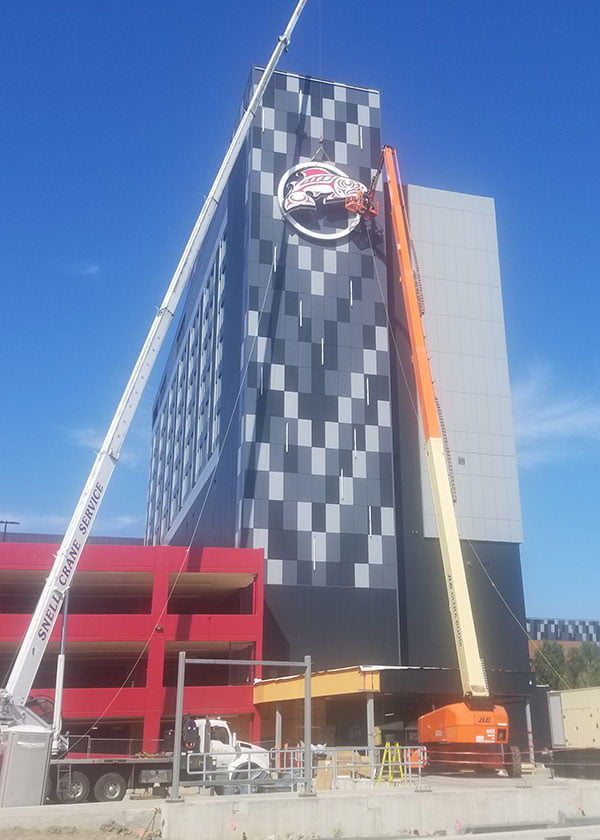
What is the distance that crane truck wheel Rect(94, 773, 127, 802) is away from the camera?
94.5 ft

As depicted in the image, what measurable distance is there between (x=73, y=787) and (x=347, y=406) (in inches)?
1260

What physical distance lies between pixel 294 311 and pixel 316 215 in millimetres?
7765

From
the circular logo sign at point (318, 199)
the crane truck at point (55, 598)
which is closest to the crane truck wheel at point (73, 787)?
the crane truck at point (55, 598)

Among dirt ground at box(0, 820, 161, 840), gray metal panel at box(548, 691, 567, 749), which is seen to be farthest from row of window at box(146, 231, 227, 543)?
dirt ground at box(0, 820, 161, 840)

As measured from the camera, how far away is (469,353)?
5791 cm

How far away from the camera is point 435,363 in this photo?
56.6 metres

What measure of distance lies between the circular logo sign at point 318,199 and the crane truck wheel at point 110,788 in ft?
129

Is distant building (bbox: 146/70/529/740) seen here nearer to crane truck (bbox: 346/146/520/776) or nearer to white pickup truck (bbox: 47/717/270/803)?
crane truck (bbox: 346/146/520/776)

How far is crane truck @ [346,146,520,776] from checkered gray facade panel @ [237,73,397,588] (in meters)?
14.7

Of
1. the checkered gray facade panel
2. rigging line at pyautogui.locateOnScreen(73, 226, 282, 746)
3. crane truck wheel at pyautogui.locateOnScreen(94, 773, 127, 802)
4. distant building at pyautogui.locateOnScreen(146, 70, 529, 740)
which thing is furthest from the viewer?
the checkered gray facade panel

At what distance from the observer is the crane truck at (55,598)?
24.8m

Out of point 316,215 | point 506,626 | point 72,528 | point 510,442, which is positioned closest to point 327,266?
point 316,215

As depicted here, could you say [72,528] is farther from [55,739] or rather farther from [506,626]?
[506,626]

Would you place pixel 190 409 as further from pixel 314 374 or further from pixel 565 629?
pixel 565 629
